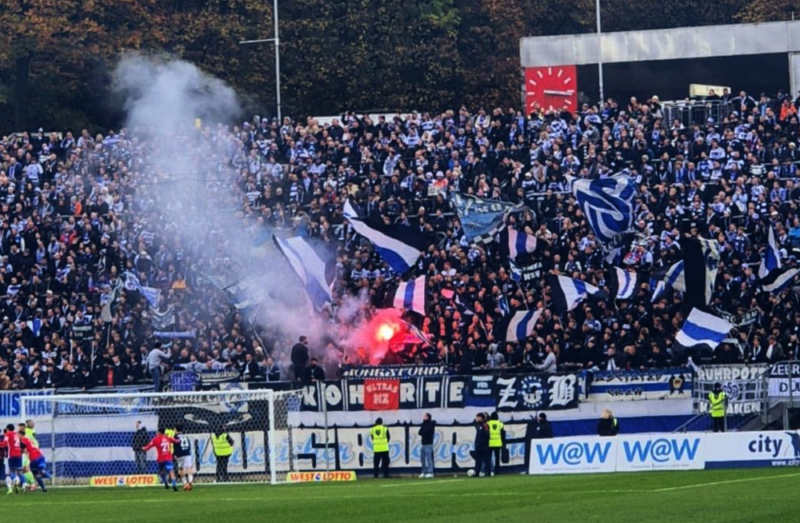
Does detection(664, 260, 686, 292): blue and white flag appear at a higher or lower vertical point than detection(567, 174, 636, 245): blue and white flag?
lower

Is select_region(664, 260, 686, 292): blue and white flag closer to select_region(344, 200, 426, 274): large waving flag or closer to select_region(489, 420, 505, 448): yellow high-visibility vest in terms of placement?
select_region(489, 420, 505, 448): yellow high-visibility vest

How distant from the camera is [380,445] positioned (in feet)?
146

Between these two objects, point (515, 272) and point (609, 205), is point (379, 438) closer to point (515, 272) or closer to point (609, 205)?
point (515, 272)

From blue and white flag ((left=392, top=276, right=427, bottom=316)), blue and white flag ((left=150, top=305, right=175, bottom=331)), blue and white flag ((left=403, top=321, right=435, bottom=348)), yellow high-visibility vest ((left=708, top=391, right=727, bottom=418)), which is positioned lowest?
yellow high-visibility vest ((left=708, top=391, right=727, bottom=418))

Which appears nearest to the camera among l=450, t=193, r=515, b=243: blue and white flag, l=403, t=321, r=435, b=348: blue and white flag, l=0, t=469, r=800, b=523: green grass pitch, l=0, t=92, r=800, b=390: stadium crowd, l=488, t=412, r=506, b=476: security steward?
l=0, t=469, r=800, b=523: green grass pitch

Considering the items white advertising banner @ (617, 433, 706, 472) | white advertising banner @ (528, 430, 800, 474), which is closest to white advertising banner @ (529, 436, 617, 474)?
white advertising banner @ (528, 430, 800, 474)

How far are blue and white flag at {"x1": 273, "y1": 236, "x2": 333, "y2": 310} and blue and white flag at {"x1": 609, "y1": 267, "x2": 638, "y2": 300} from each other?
7.91 m

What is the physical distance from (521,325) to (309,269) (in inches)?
255

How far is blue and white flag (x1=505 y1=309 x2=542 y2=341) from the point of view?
47.2 metres

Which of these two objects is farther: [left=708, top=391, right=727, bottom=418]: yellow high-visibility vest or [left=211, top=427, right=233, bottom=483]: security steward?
[left=211, top=427, right=233, bottom=483]: security steward

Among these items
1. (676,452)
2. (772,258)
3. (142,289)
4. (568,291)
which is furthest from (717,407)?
(142,289)

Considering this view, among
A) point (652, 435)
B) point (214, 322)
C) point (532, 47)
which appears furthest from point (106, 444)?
point (532, 47)

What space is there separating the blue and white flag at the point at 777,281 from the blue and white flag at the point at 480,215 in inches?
290

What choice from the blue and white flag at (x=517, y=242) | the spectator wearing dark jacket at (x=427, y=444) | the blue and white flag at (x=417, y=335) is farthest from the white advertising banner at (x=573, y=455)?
the blue and white flag at (x=517, y=242)
